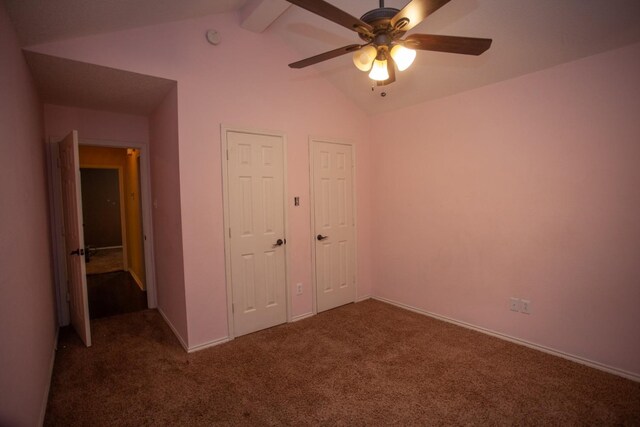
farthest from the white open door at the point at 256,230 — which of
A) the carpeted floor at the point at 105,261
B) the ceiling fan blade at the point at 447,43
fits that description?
the carpeted floor at the point at 105,261

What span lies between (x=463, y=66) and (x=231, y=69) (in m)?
2.20

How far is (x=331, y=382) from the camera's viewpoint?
7.84 feet

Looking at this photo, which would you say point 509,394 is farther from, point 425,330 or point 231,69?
point 231,69

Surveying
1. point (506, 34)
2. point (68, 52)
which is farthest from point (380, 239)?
point (68, 52)

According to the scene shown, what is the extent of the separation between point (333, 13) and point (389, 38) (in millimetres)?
381

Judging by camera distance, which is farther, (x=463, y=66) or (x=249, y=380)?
(x=463, y=66)

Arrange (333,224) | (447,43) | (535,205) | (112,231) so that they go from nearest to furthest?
(447,43) → (535,205) → (333,224) → (112,231)

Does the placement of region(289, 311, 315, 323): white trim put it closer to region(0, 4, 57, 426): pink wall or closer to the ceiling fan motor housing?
region(0, 4, 57, 426): pink wall

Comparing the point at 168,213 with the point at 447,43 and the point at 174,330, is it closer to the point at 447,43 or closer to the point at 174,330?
the point at 174,330

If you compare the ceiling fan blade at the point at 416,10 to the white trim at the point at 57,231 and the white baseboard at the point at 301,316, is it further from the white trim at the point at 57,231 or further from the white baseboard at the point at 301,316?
the white trim at the point at 57,231

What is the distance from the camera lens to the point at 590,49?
236 cm

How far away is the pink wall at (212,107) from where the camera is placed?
2594 millimetres

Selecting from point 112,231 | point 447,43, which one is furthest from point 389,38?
point 112,231

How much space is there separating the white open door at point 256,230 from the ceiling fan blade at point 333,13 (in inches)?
69.4
